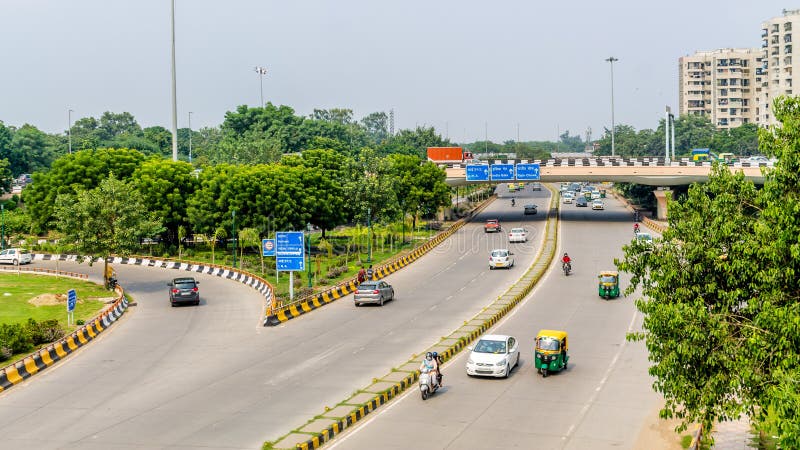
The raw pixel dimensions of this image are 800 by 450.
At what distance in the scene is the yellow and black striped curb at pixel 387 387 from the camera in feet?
80.7

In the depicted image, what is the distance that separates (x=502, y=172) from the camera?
10100cm

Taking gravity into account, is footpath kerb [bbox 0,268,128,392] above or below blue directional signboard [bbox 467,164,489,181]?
below

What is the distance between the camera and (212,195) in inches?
2825

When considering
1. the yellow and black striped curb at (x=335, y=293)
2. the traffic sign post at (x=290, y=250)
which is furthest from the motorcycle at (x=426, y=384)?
the traffic sign post at (x=290, y=250)

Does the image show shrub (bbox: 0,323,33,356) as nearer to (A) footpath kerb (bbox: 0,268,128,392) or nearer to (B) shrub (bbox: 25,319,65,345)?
(B) shrub (bbox: 25,319,65,345)

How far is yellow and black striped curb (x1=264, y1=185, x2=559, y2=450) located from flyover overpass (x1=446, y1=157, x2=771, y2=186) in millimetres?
45897

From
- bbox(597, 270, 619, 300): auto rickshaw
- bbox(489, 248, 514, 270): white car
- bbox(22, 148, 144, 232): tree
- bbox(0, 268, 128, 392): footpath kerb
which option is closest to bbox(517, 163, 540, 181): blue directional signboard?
bbox(489, 248, 514, 270): white car

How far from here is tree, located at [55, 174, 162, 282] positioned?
55.7 meters

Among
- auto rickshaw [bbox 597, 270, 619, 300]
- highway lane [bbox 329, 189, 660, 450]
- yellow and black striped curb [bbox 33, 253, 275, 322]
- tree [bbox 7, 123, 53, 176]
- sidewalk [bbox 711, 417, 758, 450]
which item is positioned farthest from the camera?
tree [bbox 7, 123, 53, 176]

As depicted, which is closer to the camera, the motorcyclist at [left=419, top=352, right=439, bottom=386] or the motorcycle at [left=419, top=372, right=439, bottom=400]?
the motorcycle at [left=419, top=372, right=439, bottom=400]

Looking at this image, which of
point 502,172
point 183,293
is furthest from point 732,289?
point 502,172

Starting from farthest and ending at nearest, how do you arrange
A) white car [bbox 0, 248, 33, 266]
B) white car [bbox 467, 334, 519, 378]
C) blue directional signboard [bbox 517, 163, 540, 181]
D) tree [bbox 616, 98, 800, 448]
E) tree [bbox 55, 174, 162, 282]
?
blue directional signboard [bbox 517, 163, 540, 181] < white car [bbox 0, 248, 33, 266] < tree [bbox 55, 174, 162, 282] < white car [bbox 467, 334, 519, 378] < tree [bbox 616, 98, 800, 448]

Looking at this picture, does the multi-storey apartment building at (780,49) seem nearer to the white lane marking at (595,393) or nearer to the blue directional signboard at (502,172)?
the blue directional signboard at (502,172)

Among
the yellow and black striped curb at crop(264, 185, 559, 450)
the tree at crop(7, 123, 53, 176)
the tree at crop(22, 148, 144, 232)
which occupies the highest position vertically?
the tree at crop(7, 123, 53, 176)
